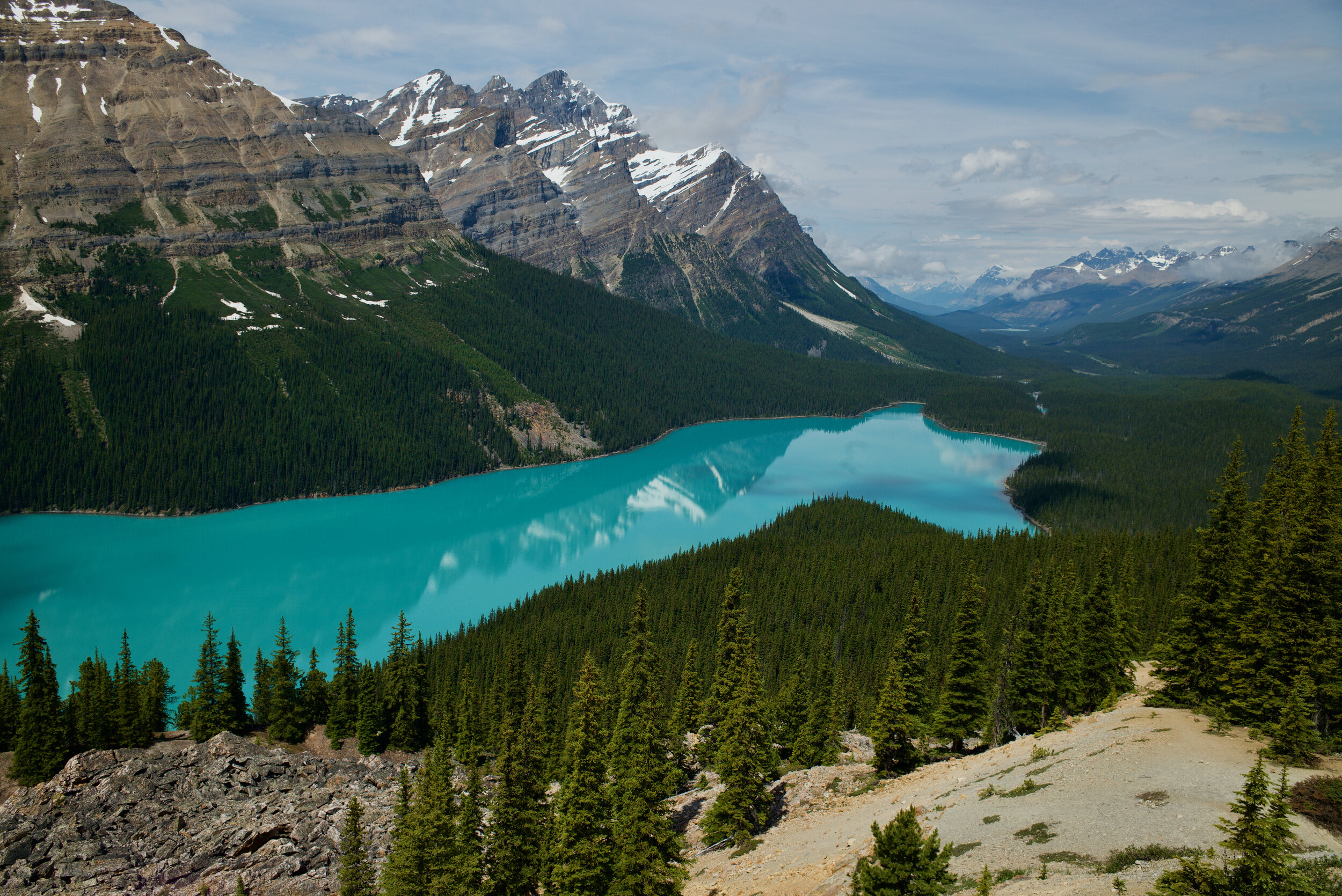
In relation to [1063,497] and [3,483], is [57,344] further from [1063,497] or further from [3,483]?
[1063,497]

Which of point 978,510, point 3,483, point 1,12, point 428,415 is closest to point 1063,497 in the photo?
point 978,510

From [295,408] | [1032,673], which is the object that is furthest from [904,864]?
[295,408]

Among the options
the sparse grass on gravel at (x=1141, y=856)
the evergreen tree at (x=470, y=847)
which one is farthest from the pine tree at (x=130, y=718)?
the sparse grass on gravel at (x=1141, y=856)

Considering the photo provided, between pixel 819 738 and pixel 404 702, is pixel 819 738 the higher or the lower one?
the higher one

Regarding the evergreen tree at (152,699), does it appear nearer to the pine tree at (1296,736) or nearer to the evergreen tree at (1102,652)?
the evergreen tree at (1102,652)

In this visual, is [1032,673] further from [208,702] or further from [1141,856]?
[208,702]

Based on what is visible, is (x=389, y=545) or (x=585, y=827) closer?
(x=585, y=827)

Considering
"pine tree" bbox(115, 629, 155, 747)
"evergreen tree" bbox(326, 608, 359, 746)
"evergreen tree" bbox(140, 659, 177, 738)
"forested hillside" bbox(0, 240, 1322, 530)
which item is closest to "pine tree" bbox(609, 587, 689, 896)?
"evergreen tree" bbox(326, 608, 359, 746)
